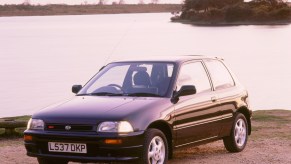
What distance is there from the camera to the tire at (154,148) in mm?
8633

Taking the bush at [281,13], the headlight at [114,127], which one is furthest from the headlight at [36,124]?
the bush at [281,13]

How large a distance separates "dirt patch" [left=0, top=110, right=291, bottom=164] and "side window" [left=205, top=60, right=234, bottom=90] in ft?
3.35

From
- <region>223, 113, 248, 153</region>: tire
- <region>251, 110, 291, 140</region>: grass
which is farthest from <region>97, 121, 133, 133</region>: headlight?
<region>251, 110, 291, 140</region>: grass

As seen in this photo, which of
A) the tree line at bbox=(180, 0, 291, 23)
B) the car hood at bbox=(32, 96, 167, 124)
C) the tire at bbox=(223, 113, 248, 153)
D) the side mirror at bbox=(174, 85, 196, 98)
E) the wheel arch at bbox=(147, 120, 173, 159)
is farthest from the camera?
the tree line at bbox=(180, 0, 291, 23)

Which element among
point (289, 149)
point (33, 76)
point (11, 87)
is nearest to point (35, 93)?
point (11, 87)

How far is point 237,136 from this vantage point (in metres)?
11.1

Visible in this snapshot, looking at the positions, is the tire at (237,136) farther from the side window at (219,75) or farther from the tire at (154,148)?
the tire at (154,148)

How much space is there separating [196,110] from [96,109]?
1.62 m

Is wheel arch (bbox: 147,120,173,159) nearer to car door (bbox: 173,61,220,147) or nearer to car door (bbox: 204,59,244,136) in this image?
car door (bbox: 173,61,220,147)

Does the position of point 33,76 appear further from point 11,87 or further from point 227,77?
point 227,77

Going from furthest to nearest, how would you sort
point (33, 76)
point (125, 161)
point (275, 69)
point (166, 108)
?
1. point (275, 69)
2. point (33, 76)
3. point (166, 108)
4. point (125, 161)

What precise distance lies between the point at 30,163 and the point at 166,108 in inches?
90.2

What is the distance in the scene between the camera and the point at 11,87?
37.8 meters

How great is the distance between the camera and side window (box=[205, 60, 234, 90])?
10594mm
